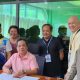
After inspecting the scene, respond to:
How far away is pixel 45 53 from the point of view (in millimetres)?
4469

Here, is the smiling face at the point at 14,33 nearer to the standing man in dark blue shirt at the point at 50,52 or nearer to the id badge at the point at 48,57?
the standing man in dark blue shirt at the point at 50,52

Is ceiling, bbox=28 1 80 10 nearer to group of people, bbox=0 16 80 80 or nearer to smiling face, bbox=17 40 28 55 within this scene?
group of people, bbox=0 16 80 80

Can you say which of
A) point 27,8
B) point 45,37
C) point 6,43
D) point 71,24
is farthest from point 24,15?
point 71,24

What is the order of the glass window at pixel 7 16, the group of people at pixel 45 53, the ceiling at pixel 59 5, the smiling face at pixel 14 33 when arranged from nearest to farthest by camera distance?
the group of people at pixel 45 53 → the smiling face at pixel 14 33 → the ceiling at pixel 59 5 → the glass window at pixel 7 16

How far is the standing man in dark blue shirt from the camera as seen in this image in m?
4.35

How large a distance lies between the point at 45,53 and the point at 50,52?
11cm

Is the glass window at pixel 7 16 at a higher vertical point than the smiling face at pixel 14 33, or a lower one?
higher

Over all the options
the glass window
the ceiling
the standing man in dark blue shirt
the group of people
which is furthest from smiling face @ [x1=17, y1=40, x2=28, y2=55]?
the glass window

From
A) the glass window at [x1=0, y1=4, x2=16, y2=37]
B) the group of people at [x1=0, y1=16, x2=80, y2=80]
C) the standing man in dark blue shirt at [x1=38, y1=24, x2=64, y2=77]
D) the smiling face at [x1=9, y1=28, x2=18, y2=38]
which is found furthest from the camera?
the glass window at [x1=0, y1=4, x2=16, y2=37]

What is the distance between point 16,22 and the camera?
5.69 meters

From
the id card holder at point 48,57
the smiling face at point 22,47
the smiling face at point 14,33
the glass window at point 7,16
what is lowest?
the id card holder at point 48,57

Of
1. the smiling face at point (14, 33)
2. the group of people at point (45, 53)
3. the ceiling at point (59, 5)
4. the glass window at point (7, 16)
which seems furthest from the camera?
the glass window at point (7, 16)

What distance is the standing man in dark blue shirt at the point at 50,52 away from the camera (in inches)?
171

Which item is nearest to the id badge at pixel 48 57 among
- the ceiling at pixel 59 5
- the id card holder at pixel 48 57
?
the id card holder at pixel 48 57
